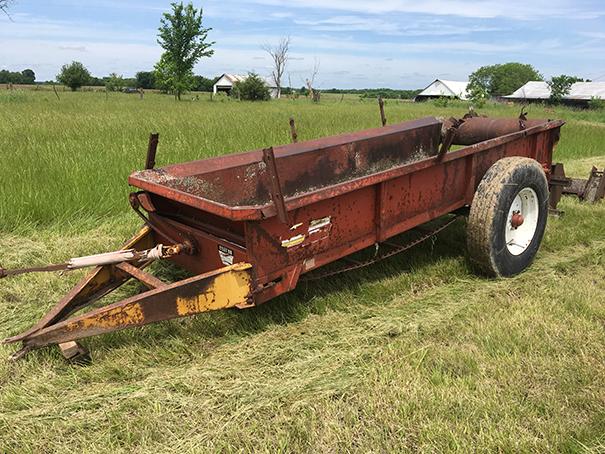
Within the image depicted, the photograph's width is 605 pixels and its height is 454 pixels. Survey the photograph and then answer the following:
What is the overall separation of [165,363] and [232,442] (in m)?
0.80

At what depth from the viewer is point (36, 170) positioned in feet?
19.4

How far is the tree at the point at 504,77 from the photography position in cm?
8112

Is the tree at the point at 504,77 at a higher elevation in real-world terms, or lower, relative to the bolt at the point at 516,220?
higher

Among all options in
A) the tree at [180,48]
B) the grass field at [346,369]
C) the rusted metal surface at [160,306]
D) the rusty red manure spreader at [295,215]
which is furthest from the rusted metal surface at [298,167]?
the tree at [180,48]

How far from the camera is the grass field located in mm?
2248

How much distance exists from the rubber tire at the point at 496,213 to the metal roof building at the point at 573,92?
57.6m

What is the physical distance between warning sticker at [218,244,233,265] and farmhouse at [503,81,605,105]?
195 ft

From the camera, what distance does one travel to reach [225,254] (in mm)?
2865

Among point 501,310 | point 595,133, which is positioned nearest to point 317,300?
point 501,310

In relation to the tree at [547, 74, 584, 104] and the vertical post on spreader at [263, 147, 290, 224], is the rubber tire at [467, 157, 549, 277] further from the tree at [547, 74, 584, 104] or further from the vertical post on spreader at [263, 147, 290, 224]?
the tree at [547, 74, 584, 104]

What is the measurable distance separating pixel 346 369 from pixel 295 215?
92 centimetres

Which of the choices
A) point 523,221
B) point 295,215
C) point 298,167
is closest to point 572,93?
point 523,221

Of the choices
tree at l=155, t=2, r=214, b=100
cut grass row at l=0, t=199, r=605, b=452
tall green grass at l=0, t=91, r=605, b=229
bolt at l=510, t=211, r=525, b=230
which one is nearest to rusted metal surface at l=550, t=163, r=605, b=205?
bolt at l=510, t=211, r=525, b=230

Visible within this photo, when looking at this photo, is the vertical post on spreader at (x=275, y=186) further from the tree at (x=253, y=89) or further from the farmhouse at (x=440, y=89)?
the farmhouse at (x=440, y=89)
